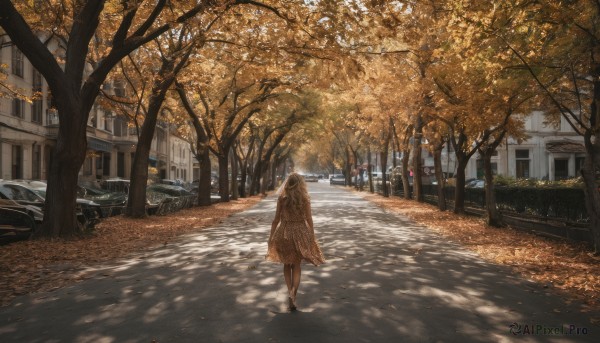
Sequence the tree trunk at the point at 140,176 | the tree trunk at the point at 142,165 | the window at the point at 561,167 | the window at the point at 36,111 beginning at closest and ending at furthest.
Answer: the tree trunk at the point at 142,165 < the tree trunk at the point at 140,176 < the window at the point at 36,111 < the window at the point at 561,167

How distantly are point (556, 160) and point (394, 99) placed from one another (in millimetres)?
36978

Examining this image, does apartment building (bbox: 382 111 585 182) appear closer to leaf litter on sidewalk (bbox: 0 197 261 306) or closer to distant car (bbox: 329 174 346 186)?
distant car (bbox: 329 174 346 186)

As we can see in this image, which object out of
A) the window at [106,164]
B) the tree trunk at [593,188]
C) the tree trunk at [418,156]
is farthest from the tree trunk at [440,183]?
the window at [106,164]

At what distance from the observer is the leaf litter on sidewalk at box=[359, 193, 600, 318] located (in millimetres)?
7473

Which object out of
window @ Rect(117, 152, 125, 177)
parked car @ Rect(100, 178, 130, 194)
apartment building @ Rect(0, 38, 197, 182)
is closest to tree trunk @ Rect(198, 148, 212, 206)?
parked car @ Rect(100, 178, 130, 194)

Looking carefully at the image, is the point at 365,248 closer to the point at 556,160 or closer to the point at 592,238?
the point at 592,238

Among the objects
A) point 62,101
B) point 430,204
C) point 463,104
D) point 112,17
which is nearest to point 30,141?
point 112,17

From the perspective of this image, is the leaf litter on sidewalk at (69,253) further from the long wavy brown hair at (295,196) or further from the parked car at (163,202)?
the parked car at (163,202)

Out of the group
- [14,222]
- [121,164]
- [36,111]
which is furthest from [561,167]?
[14,222]

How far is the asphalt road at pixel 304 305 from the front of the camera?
5.07 metres

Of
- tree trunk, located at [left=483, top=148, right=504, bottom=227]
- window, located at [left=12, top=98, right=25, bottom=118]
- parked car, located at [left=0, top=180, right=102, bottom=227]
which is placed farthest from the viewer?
window, located at [left=12, top=98, right=25, bottom=118]

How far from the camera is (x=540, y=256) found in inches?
409

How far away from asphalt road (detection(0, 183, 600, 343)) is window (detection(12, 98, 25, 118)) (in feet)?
78.9

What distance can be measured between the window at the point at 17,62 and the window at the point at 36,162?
4.44 m
